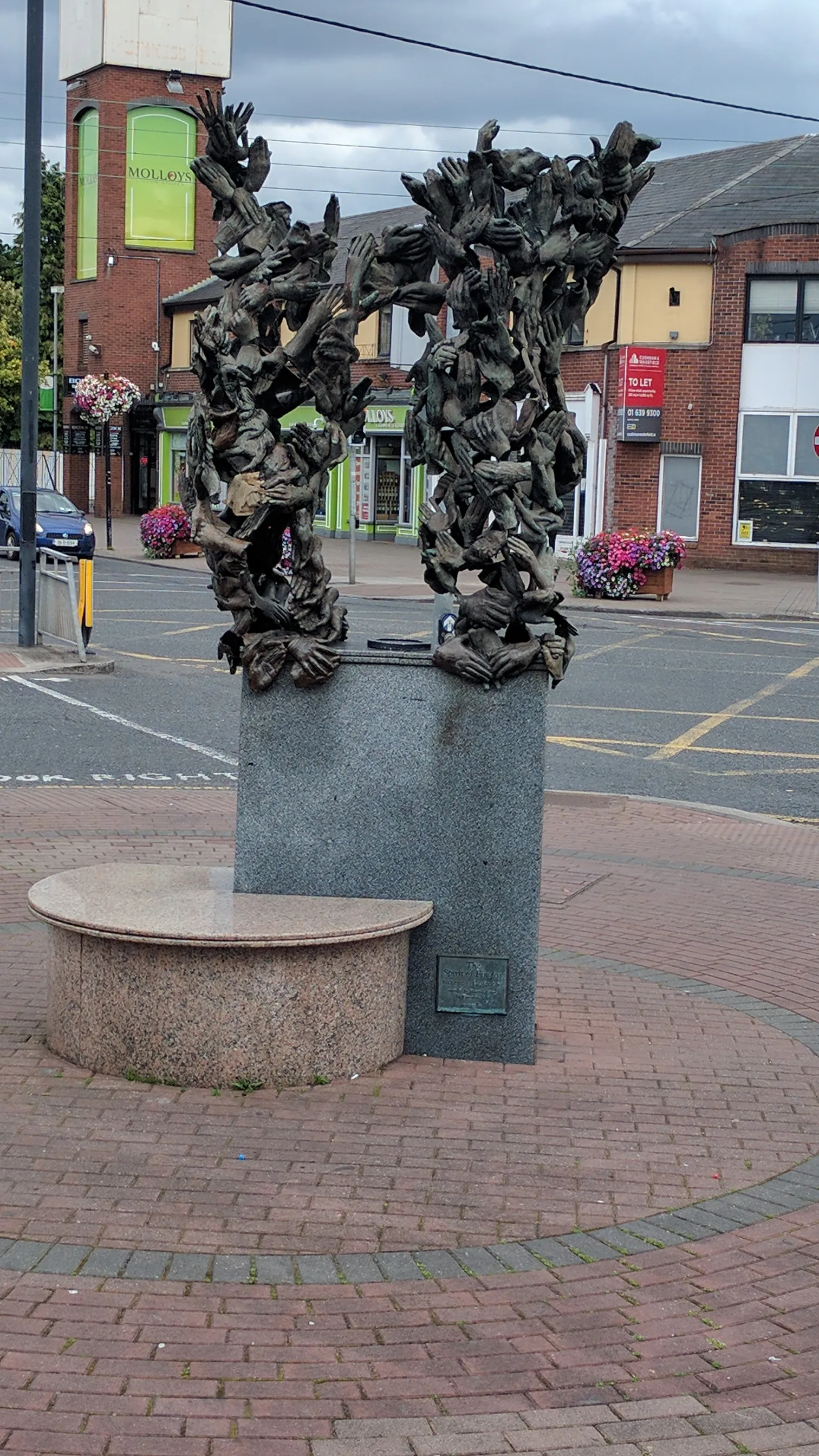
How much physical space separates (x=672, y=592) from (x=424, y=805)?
1062 inches

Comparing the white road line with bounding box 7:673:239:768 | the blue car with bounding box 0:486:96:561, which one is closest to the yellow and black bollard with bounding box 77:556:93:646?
the white road line with bounding box 7:673:239:768

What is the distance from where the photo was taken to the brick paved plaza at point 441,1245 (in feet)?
12.9

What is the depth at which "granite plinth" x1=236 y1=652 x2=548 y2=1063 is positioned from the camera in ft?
20.9

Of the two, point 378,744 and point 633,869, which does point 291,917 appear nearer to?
point 378,744

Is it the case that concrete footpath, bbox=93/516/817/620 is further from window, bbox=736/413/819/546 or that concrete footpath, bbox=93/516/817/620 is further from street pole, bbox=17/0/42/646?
street pole, bbox=17/0/42/646

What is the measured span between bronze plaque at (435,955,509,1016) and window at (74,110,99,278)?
180ft

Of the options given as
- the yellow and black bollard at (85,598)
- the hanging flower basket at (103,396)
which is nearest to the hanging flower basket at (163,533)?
the hanging flower basket at (103,396)

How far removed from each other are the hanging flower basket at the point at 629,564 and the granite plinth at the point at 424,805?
24486mm

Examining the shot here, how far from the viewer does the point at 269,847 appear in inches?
259

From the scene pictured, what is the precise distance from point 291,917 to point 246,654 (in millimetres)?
1047

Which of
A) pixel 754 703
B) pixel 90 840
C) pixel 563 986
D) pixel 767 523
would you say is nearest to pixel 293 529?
pixel 563 986

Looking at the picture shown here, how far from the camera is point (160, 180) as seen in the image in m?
56.6

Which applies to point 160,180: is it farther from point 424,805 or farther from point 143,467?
point 424,805

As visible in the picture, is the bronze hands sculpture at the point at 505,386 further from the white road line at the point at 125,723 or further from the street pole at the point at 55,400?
the street pole at the point at 55,400
